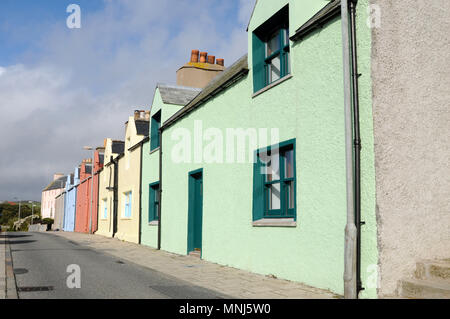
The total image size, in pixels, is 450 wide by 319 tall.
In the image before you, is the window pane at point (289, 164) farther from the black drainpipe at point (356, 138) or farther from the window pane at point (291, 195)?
the black drainpipe at point (356, 138)

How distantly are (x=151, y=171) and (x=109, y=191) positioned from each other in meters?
10.2

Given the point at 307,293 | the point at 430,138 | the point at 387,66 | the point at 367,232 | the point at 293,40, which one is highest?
the point at 293,40

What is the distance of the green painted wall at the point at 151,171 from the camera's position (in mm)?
17491

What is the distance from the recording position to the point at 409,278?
21.1 ft

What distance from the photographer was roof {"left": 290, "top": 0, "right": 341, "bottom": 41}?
24.4 ft

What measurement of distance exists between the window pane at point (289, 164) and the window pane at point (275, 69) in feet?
6.48

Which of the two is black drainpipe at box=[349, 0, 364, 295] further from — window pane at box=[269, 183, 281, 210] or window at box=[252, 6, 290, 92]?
window pane at box=[269, 183, 281, 210]

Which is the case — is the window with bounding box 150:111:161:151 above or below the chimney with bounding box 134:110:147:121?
below

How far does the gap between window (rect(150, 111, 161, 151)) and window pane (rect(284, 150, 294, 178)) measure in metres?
10.4

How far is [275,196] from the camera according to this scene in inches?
376

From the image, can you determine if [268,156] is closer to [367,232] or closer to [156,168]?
[367,232]

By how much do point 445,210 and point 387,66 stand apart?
104 inches

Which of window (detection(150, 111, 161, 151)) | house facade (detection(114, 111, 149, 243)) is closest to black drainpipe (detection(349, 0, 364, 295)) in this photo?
window (detection(150, 111, 161, 151))
